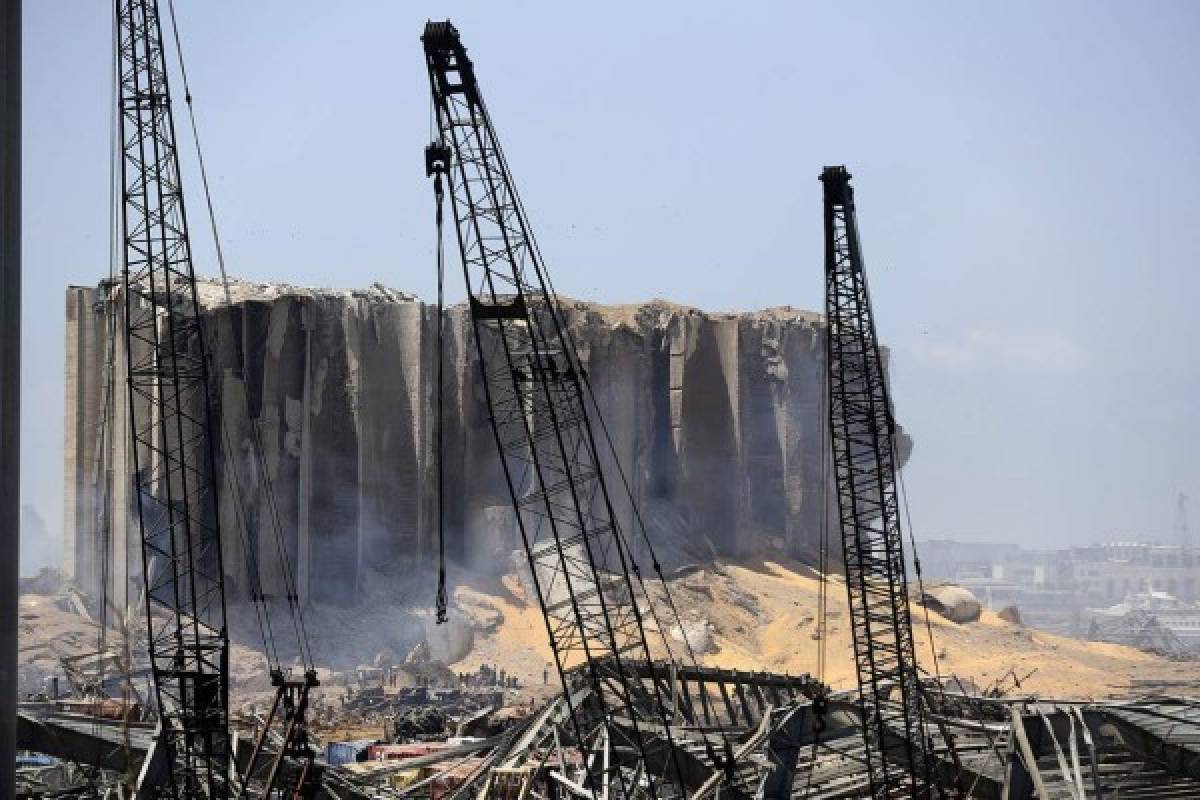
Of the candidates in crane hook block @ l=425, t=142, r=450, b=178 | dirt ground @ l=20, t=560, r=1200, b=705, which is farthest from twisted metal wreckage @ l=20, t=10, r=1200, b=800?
dirt ground @ l=20, t=560, r=1200, b=705

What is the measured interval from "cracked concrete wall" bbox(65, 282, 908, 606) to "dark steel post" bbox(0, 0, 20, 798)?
38909mm

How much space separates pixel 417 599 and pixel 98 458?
46.8 ft

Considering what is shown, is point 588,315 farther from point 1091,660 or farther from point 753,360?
point 1091,660

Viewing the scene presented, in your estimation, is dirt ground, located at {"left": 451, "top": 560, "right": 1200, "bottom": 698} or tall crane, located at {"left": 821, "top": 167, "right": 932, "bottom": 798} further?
dirt ground, located at {"left": 451, "top": 560, "right": 1200, "bottom": 698}

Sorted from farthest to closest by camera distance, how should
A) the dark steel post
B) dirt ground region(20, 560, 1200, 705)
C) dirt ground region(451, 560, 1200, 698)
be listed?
dirt ground region(451, 560, 1200, 698) < dirt ground region(20, 560, 1200, 705) < the dark steel post

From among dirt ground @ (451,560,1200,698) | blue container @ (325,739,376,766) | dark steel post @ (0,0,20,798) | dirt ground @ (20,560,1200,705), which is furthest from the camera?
dirt ground @ (451,560,1200,698)

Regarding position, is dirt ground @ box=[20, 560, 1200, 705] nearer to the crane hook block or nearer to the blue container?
the blue container

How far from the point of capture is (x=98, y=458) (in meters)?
73.2

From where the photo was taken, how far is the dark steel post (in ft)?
91.4

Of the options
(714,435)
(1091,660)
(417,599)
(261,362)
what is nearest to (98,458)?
(261,362)

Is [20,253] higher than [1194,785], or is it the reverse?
[20,253]

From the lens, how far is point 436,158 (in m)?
36.1

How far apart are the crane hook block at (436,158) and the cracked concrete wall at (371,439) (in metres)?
32.8

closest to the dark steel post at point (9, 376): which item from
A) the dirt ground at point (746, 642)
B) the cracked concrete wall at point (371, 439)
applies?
the dirt ground at point (746, 642)
